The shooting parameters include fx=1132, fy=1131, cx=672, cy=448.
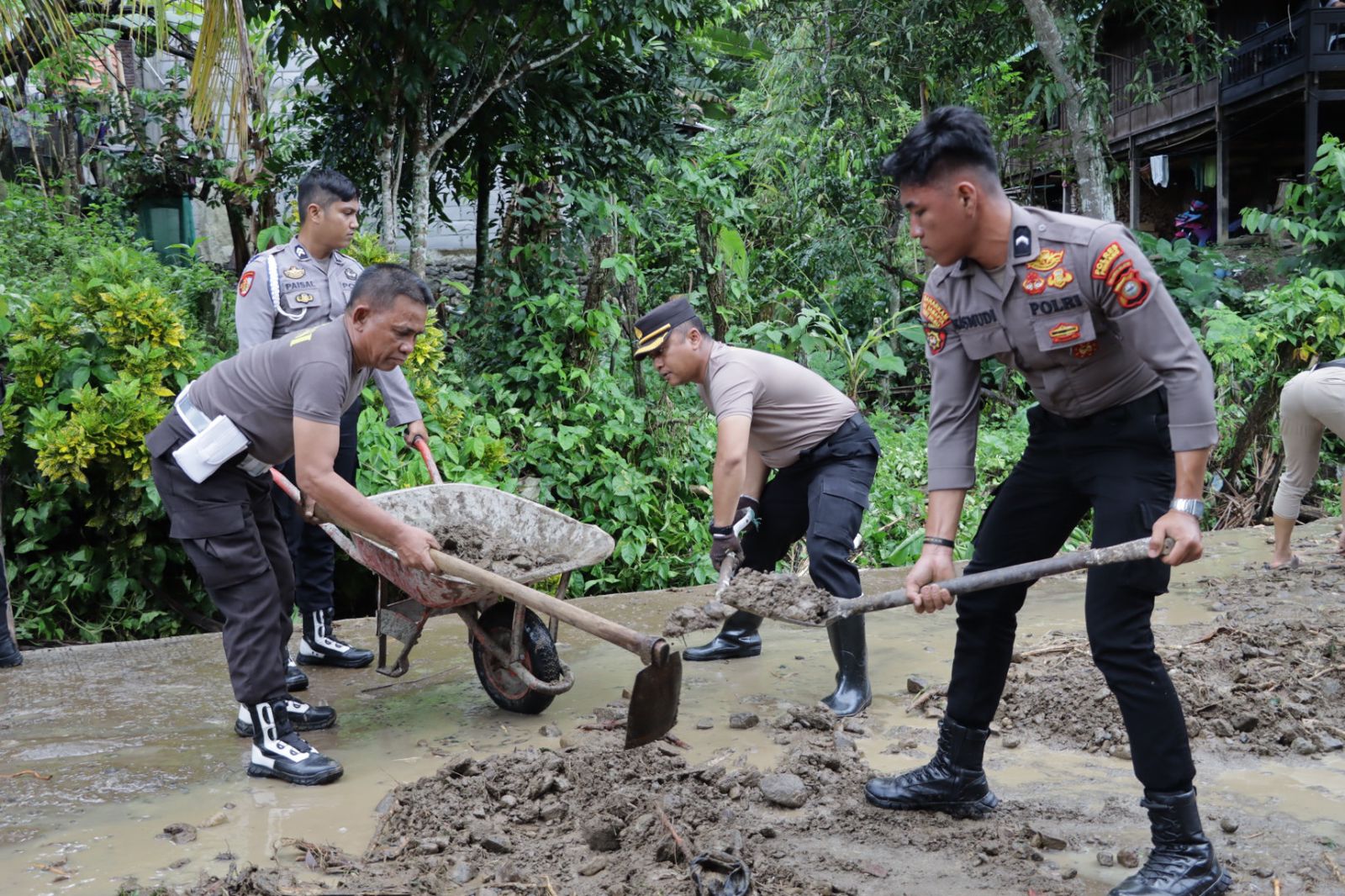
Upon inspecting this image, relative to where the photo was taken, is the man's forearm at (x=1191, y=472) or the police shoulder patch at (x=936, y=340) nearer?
the man's forearm at (x=1191, y=472)

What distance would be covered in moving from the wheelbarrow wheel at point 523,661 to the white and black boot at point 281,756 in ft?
2.46

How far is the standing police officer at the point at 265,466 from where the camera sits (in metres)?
3.70

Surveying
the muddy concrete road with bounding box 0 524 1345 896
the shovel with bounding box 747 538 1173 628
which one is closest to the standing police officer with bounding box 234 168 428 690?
the muddy concrete road with bounding box 0 524 1345 896

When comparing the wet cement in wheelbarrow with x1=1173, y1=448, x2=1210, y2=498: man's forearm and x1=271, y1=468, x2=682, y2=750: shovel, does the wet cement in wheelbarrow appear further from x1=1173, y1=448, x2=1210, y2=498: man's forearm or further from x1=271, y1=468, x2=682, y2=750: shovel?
x1=1173, y1=448, x2=1210, y2=498: man's forearm

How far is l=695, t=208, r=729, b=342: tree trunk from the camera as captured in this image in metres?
9.21

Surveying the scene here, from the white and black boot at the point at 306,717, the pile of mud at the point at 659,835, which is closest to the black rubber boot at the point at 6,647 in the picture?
the white and black boot at the point at 306,717

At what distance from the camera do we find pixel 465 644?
5.48 meters

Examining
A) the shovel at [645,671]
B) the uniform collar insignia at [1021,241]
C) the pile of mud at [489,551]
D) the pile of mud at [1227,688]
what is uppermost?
the uniform collar insignia at [1021,241]

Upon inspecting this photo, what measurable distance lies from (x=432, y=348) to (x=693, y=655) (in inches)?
106

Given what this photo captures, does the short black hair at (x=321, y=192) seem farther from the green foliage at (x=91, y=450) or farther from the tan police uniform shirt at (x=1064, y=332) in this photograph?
the tan police uniform shirt at (x=1064, y=332)

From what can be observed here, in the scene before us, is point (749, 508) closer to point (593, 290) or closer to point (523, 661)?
point (523, 661)

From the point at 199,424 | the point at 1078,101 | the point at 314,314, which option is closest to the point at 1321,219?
the point at 1078,101

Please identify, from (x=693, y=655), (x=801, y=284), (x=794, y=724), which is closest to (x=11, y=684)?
(x=693, y=655)

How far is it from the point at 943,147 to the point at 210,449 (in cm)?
253
